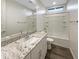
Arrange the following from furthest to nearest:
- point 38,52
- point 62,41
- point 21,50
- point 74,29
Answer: point 62,41, point 74,29, point 38,52, point 21,50

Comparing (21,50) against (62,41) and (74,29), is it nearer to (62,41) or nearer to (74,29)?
(74,29)

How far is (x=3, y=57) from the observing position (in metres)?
0.74

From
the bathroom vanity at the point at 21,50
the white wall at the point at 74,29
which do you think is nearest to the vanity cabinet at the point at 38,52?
the bathroom vanity at the point at 21,50

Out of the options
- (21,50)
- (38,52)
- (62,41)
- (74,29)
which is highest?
(74,29)

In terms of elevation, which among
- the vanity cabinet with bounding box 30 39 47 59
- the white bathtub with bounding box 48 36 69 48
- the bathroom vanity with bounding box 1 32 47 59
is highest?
the bathroom vanity with bounding box 1 32 47 59

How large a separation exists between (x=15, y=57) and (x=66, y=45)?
10.3 feet

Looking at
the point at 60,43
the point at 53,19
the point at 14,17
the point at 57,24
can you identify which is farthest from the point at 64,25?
the point at 14,17

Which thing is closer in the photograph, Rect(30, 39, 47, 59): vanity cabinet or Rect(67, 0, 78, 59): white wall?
Rect(30, 39, 47, 59): vanity cabinet

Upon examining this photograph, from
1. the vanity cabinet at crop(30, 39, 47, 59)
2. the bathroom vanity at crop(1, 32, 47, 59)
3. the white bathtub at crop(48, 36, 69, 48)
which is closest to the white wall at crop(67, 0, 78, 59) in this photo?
the white bathtub at crop(48, 36, 69, 48)

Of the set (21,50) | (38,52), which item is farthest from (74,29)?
(21,50)

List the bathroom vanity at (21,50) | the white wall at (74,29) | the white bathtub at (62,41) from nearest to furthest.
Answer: the bathroom vanity at (21,50)
the white wall at (74,29)
the white bathtub at (62,41)

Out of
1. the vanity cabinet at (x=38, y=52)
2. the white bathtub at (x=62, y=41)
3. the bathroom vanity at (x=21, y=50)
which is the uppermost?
the bathroom vanity at (x=21, y=50)

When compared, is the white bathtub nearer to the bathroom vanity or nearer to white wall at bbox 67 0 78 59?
white wall at bbox 67 0 78 59

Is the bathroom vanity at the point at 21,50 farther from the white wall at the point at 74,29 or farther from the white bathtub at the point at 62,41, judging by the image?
the white bathtub at the point at 62,41
